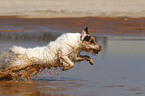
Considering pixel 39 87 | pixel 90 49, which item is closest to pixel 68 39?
pixel 90 49

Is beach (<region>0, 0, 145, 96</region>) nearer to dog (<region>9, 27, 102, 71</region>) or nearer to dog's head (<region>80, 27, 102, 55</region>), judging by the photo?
dog (<region>9, 27, 102, 71</region>)

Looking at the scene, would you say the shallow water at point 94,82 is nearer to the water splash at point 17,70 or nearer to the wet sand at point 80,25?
the water splash at point 17,70

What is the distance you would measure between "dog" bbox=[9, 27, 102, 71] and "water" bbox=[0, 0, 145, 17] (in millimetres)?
23801

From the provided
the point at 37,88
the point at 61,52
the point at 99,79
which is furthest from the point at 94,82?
the point at 37,88

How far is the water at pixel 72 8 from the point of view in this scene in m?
34.8

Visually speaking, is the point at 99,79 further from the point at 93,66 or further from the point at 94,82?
the point at 93,66

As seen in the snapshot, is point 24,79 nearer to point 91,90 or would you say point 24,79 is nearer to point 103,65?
point 91,90

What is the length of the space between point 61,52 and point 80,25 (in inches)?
710

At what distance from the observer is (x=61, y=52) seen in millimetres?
8945

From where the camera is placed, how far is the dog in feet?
29.3

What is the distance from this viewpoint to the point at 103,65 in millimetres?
11266

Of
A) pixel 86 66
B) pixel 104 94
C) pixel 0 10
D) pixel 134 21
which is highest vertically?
pixel 0 10

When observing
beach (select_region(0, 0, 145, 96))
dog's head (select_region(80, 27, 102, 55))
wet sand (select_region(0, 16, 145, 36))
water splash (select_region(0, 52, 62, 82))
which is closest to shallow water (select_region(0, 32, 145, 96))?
beach (select_region(0, 0, 145, 96))

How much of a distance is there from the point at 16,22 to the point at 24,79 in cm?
2033
